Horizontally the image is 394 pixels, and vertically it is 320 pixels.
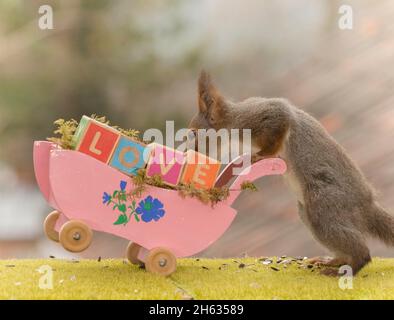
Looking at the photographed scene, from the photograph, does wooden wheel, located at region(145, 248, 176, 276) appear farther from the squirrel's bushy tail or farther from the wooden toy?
the squirrel's bushy tail

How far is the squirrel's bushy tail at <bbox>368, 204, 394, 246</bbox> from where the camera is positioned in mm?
2312

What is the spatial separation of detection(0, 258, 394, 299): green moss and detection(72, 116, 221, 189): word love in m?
0.36

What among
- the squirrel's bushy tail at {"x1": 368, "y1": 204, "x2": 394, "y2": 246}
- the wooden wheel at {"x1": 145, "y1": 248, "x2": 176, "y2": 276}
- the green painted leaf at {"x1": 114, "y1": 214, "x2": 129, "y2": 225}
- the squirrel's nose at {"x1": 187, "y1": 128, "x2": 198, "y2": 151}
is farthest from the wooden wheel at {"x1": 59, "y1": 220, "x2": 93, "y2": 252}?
the squirrel's bushy tail at {"x1": 368, "y1": 204, "x2": 394, "y2": 246}

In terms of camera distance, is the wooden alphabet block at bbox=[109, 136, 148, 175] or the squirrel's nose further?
the squirrel's nose

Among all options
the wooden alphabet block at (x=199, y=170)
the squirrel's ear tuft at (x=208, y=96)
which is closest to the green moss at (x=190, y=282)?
the wooden alphabet block at (x=199, y=170)

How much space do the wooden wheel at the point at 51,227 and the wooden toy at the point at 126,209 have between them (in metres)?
0.09

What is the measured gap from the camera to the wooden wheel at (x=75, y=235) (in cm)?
204

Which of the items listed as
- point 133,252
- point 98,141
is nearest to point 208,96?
point 98,141

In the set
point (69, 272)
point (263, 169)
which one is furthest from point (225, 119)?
point (69, 272)

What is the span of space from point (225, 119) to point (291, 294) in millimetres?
760

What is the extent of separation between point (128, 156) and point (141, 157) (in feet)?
0.16

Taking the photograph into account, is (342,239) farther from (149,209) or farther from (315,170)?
(149,209)

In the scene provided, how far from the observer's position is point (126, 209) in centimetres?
209

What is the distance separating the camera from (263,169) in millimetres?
2207
